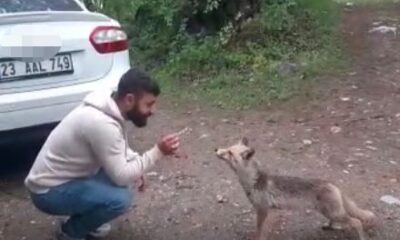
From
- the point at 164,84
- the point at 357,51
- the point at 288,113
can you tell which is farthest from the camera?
the point at 357,51

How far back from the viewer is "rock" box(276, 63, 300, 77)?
27.4ft

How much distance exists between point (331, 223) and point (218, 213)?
2.42 ft

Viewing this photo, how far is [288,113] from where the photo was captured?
24.0ft

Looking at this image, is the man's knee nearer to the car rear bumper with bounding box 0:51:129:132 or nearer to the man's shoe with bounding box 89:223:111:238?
the man's shoe with bounding box 89:223:111:238

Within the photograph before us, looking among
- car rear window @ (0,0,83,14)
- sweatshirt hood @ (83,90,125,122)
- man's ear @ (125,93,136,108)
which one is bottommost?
car rear window @ (0,0,83,14)

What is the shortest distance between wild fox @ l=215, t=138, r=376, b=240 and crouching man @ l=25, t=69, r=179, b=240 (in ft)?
1.79

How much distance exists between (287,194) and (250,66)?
4.08 meters

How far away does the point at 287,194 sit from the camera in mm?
4676

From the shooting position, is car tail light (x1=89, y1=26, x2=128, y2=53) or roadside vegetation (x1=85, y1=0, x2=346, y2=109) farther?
roadside vegetation (x1=85, y1=0, x2=346, y2=109)

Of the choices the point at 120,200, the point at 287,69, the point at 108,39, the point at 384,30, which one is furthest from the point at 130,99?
the point at 384,30

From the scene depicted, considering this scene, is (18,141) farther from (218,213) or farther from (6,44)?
(218,213)

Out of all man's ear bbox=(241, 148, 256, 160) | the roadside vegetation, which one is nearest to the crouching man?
man's ear bbox=(241, 148, 256, 160)

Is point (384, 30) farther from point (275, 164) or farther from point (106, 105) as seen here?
point (106, 105)

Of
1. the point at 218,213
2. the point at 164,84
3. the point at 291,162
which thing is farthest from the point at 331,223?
the point at 164,84
